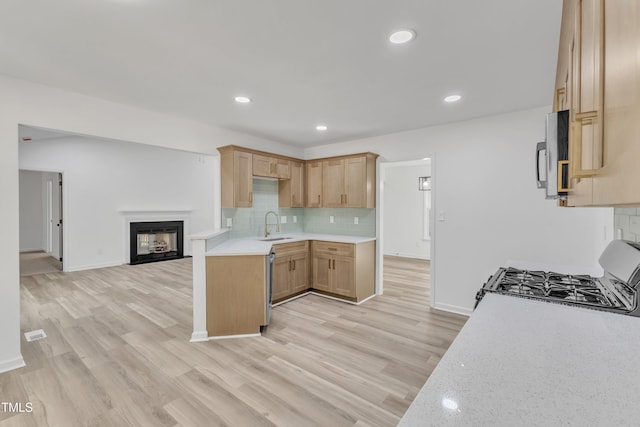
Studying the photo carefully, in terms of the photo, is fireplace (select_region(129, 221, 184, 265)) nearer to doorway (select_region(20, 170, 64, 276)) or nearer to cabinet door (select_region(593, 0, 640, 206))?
doorway (select_region(20, 170, 64, 276))

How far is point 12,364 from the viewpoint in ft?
7.67

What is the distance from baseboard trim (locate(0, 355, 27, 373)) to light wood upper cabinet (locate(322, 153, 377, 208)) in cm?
368

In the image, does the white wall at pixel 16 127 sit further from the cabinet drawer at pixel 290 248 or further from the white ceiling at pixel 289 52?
the cabinet drawer at pixel 290 248

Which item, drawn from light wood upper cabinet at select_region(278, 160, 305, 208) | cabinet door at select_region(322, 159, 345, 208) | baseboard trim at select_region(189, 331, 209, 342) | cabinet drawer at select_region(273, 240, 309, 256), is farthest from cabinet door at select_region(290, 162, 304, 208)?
baseboard trim at select_region(189, 331, 209, 342)

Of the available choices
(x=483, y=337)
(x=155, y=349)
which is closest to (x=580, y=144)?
(x=483, y=337)

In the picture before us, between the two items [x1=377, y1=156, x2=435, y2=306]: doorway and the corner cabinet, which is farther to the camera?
[x1=377, y1=156, x2=435, y2=306]: doorway

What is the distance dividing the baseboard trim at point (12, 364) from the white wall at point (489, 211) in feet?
14.1

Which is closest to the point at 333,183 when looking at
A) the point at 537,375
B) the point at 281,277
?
the point at 281,277

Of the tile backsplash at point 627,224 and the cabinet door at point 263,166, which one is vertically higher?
the cabinet door at point 263,166

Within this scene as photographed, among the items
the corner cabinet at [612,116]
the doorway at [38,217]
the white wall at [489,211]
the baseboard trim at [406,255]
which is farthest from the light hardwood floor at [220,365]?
the doorway at [38,217]

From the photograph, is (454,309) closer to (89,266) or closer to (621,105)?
(621,105)

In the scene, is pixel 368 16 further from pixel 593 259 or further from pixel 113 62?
pixel 593 259

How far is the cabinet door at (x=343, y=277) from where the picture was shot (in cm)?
397

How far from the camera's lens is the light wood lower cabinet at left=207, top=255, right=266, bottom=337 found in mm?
2938
